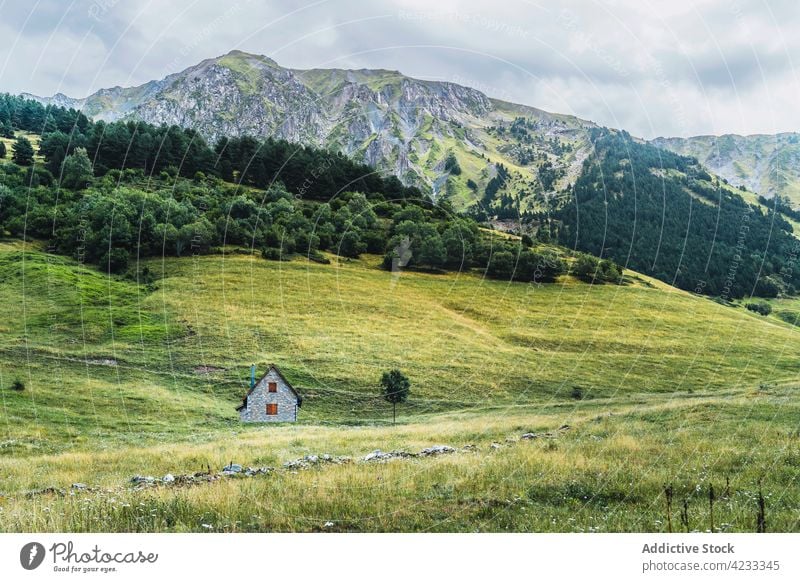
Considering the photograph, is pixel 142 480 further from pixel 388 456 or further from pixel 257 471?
pixel 388 456

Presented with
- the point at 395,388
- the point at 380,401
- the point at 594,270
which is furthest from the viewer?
the point at 594,270

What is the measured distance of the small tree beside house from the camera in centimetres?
3547

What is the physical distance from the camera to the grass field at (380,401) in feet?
28.3

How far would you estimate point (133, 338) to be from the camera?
43469 millimetres

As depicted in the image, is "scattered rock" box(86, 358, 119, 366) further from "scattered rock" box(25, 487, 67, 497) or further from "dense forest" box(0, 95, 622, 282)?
"scattered rock" box(25, 487, 67, 497)

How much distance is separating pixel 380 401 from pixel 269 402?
8.71 meters

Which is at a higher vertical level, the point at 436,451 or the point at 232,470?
the point at 232,470

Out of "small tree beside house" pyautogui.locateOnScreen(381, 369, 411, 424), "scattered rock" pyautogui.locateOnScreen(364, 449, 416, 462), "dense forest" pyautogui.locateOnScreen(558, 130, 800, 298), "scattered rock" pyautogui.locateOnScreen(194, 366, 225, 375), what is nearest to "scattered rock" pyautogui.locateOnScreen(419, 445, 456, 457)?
"scattered rock" pyautogui.locateOnScreen(364, 449, 416, 462)

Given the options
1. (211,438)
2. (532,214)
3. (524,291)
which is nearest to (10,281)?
(211,438)

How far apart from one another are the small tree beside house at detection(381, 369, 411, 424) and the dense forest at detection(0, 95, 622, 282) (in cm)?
2188

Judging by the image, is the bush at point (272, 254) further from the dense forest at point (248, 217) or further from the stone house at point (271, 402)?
the stone house at point (271, 402)

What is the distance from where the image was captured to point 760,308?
4284 inches

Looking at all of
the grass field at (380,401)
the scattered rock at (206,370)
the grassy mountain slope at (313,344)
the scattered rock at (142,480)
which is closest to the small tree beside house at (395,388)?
the grass field at (380,401)

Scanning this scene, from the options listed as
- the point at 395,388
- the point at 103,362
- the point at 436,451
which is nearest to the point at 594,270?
the point at 395,388
